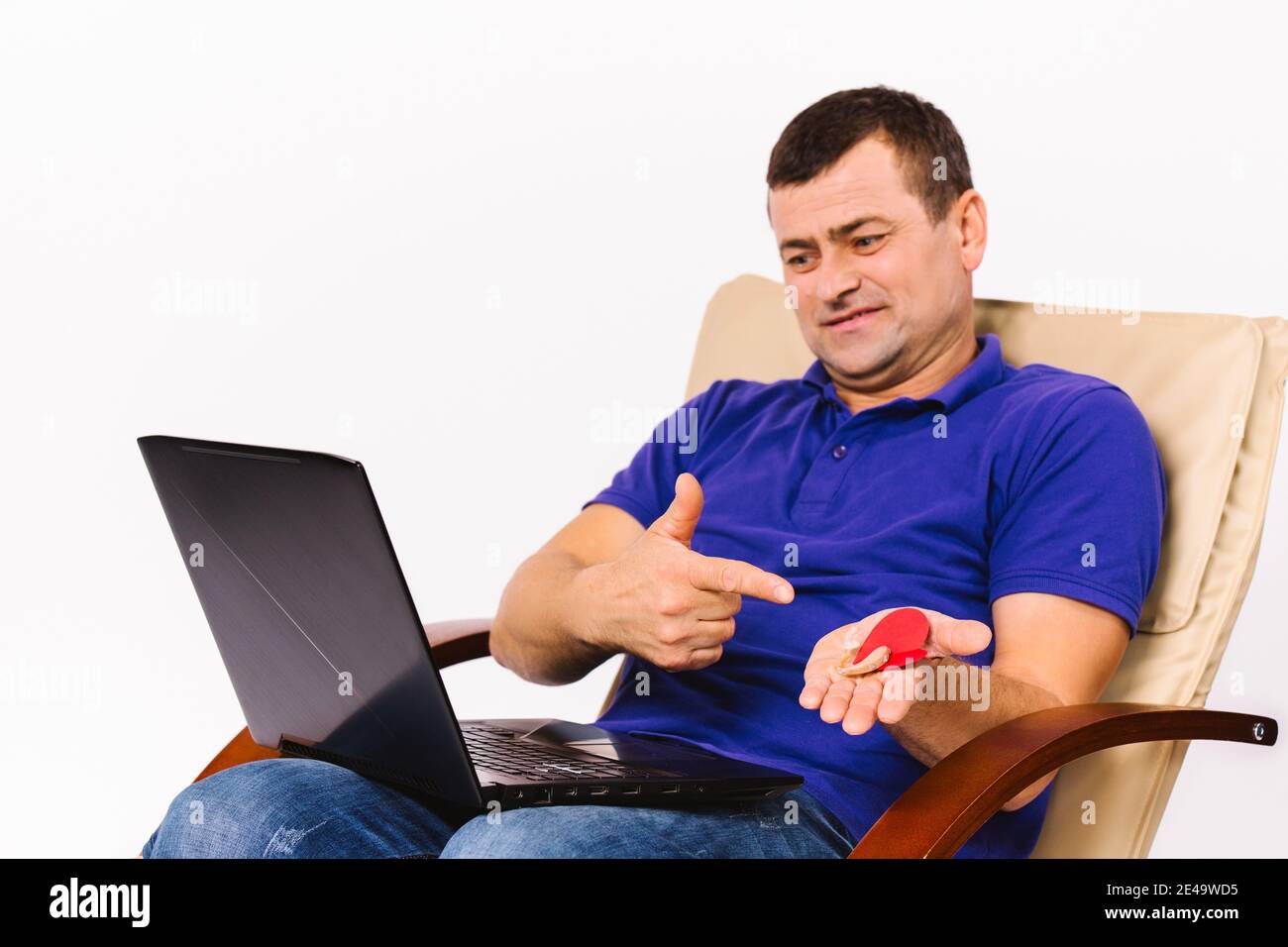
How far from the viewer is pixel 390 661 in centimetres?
136

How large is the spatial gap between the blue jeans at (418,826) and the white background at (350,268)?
1563 millimetres

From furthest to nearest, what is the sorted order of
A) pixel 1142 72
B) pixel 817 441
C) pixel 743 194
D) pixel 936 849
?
1. pixel 743 194
2. pixel 1142 72
3. pixel 817 441
4. pixel 936 849

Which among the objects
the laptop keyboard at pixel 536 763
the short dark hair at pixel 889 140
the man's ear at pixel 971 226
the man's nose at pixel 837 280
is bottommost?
the laptop keyboard at pixel 536 763

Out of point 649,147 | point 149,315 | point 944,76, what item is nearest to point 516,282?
point 649,147

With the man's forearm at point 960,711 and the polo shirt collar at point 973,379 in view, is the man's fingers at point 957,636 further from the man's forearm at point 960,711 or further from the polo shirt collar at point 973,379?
the polo shirt collar at point 973,379

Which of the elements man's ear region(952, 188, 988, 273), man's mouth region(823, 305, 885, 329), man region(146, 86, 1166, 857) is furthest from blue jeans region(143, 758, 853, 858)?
man's ear region(952, 188, 988, 273)

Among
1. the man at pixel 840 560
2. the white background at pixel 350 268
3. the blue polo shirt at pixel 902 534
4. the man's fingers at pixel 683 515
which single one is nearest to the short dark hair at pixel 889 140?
the man at pixel 840 560

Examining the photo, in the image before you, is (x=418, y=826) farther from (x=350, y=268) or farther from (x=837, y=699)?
(x=350, y=268)

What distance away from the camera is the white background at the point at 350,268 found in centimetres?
320

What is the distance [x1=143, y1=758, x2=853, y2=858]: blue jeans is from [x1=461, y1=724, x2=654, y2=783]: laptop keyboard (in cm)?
5

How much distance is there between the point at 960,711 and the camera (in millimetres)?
1490

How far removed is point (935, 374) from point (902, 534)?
36 cm
